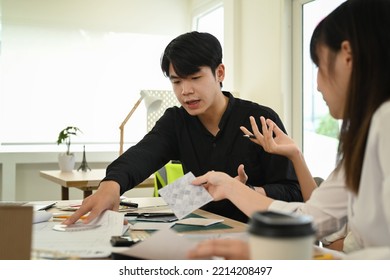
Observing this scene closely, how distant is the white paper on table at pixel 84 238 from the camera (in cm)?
100

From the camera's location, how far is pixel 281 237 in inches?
22.6

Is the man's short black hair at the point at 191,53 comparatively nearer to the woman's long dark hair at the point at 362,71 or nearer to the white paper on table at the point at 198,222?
the white paper on table at the point at 198,222

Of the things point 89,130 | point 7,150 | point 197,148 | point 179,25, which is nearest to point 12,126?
point 7,150

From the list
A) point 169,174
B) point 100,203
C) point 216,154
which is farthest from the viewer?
point 169,174

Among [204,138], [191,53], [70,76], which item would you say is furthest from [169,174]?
[70,76]

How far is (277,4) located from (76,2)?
94.9 inches

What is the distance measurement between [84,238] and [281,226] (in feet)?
2.34

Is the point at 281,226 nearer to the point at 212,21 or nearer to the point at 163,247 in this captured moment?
the point at 163,247

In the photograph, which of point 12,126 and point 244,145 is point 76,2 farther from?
point 244,145

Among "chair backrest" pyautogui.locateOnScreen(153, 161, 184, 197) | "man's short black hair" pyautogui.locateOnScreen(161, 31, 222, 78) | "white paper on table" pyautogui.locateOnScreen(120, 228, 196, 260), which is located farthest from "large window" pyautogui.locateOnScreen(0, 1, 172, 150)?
"white paper on table" pyautogui.locateOnScreen(120, 228, 196, 260)

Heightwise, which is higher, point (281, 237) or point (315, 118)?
point (315, 118)

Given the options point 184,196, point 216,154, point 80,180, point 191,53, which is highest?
point 191,53

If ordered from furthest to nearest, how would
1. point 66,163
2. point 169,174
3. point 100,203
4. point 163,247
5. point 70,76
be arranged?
point 70,76, point 66,163, point 169,174, point 100,203, point 163,247
